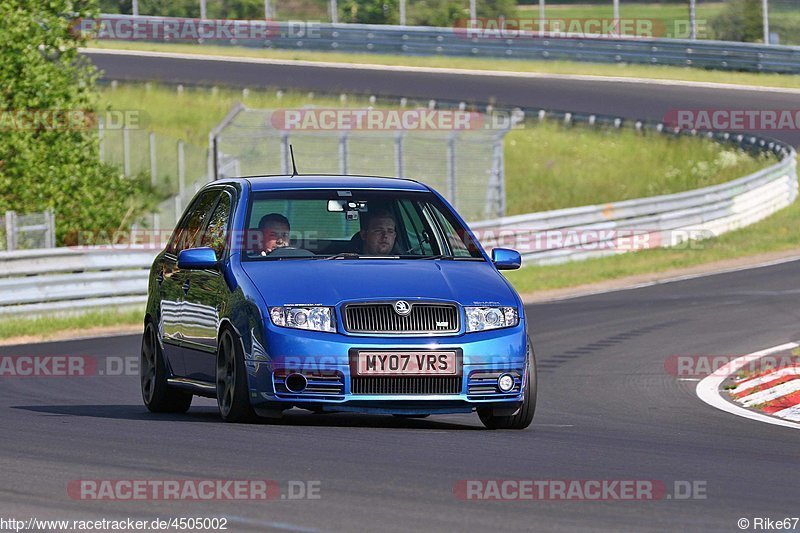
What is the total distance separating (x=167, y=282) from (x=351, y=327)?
239cm

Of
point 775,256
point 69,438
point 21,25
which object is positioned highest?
point 21,25

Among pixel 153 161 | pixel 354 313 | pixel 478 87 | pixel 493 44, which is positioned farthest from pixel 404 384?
pixel 493 44

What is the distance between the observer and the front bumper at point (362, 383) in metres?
9.40

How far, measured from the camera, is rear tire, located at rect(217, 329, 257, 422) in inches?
381

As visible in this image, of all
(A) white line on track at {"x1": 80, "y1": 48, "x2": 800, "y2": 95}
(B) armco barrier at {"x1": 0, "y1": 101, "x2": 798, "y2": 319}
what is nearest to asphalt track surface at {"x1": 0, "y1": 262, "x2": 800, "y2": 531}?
(B) armco barrier at {"x1": 0, "y1": 101, "x2": 798, "y2": 319}

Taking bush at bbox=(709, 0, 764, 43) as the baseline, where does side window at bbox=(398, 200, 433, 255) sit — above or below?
below

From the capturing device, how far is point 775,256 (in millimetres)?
28766

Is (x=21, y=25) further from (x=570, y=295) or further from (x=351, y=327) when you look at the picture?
(x=351, y=327)

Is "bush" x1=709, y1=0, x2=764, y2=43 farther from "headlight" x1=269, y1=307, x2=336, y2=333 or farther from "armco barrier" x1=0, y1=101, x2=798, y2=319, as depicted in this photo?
"headlight" x1=269, y1=307, x2=336, y2=333

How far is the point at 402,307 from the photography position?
9.44 metres

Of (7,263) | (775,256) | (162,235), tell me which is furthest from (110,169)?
(775,256)

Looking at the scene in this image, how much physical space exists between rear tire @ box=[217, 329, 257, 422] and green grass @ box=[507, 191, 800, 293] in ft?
50.8

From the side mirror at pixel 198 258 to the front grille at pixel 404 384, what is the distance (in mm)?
1404

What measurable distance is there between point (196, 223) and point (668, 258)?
1862 centimetres
